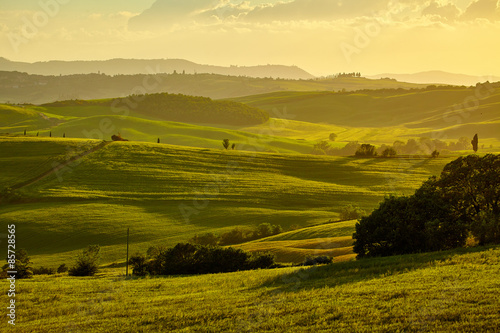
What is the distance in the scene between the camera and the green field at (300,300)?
20141 mm

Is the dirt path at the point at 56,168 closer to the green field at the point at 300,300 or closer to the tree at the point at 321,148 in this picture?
the green field at the point at 300,300

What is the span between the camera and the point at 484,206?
131 ft

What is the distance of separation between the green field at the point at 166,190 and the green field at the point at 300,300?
28093mm

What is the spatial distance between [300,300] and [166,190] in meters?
67.7

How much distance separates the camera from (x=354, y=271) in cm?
3138

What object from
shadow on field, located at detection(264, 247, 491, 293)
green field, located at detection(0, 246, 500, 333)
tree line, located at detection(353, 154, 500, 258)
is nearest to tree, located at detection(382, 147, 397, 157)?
tree line, located at detection(353, 154, 500, 258)

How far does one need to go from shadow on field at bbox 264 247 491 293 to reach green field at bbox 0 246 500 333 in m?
0.07

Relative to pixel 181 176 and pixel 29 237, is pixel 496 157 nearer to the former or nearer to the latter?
pixel 29 237

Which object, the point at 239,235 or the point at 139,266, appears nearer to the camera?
the point at 139,266

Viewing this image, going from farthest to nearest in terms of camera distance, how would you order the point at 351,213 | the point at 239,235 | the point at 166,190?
1. the point at 166,190
2. the point at 351,213
3. the point at 239,235

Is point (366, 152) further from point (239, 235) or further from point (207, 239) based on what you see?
point (207, 239)

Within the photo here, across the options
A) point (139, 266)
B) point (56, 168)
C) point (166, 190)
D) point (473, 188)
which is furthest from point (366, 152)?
point (139, 266)

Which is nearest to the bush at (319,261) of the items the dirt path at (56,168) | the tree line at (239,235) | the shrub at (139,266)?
the shrub at (139,266)

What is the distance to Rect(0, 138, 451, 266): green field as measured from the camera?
70.6 meters
